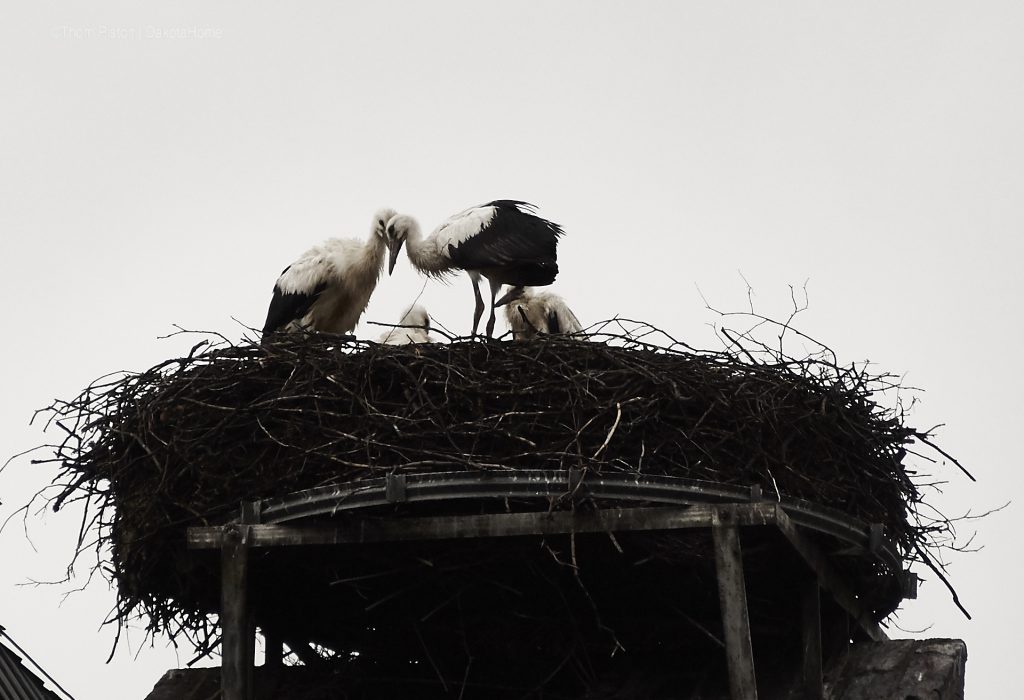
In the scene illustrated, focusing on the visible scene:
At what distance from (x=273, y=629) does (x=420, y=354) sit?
179cm

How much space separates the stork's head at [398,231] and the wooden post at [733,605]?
4060mm

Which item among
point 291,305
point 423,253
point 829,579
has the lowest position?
point 829,579

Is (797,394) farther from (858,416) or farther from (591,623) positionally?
(591,623)

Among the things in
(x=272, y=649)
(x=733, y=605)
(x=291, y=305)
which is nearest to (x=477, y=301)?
(x=291, y=305)

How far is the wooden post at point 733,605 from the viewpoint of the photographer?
657 centimetres

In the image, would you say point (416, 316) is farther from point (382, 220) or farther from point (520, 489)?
point (520, 489)

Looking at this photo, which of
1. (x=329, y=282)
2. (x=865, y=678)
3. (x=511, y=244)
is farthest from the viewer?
(x=329, y=282)

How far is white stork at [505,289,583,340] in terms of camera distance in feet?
35.4

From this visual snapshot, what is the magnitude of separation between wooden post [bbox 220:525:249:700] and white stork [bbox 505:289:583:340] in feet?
13.4

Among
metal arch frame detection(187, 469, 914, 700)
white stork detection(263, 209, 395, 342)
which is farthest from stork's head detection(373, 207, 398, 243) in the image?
metal arch frame detection(187, 469, 914, 700)

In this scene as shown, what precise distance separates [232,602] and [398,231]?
380 cm

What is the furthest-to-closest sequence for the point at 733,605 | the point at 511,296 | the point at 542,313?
the point at 542,313
the point at 511,296
the point at 733,605

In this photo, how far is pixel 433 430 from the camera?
721cm

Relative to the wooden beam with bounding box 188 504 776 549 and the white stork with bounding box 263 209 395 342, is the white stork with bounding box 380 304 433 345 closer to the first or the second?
the white stork with bounding box 263 209 395 342
